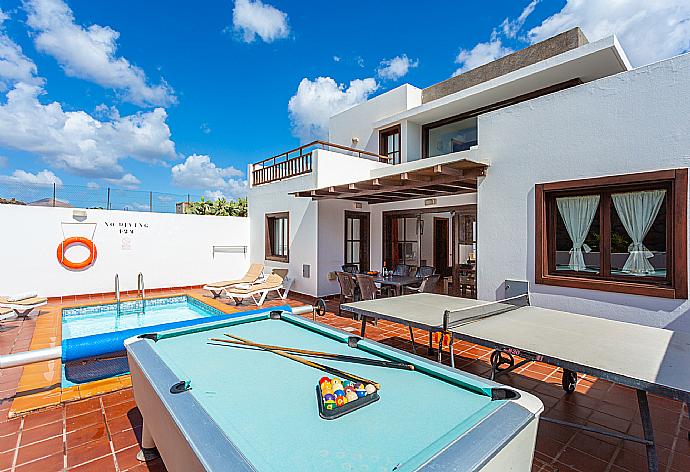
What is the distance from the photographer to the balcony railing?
1155 cm

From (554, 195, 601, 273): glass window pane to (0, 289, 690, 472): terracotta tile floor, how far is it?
2067mm

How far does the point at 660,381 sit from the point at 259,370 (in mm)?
3037

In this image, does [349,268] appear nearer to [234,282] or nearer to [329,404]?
[234,282]

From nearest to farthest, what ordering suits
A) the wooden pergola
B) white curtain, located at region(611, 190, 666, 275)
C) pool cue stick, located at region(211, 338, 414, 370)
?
pool cue stick, located at region(211, 338, 414, 370) < white curtain, located at region(611, 190, 666, 275) < the wooden pergola

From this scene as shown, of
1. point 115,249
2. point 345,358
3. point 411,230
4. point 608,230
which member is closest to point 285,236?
A: point 411,230

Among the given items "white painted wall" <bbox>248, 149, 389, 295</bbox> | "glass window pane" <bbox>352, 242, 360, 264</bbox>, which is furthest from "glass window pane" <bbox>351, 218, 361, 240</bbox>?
"white painted wall" <bbox>248, 149, 389, 295</bbox>

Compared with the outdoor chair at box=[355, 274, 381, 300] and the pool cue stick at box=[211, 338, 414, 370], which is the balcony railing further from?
the pool cue stick at box=[211, 338, 414, 370]

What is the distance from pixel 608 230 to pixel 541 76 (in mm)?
5944

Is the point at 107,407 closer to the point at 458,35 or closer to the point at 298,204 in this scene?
the point at 298,204

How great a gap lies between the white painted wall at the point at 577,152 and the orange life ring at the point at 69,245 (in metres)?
12.3

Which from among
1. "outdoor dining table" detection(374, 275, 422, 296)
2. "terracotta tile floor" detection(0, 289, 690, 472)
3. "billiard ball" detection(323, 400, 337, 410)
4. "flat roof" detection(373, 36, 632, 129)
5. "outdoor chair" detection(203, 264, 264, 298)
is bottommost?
"terracotta tile floor" detection(0, 289, 690, 472)

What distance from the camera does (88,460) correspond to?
3318mm

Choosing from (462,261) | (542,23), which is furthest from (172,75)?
(462,261)

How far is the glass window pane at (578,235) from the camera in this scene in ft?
20.1
